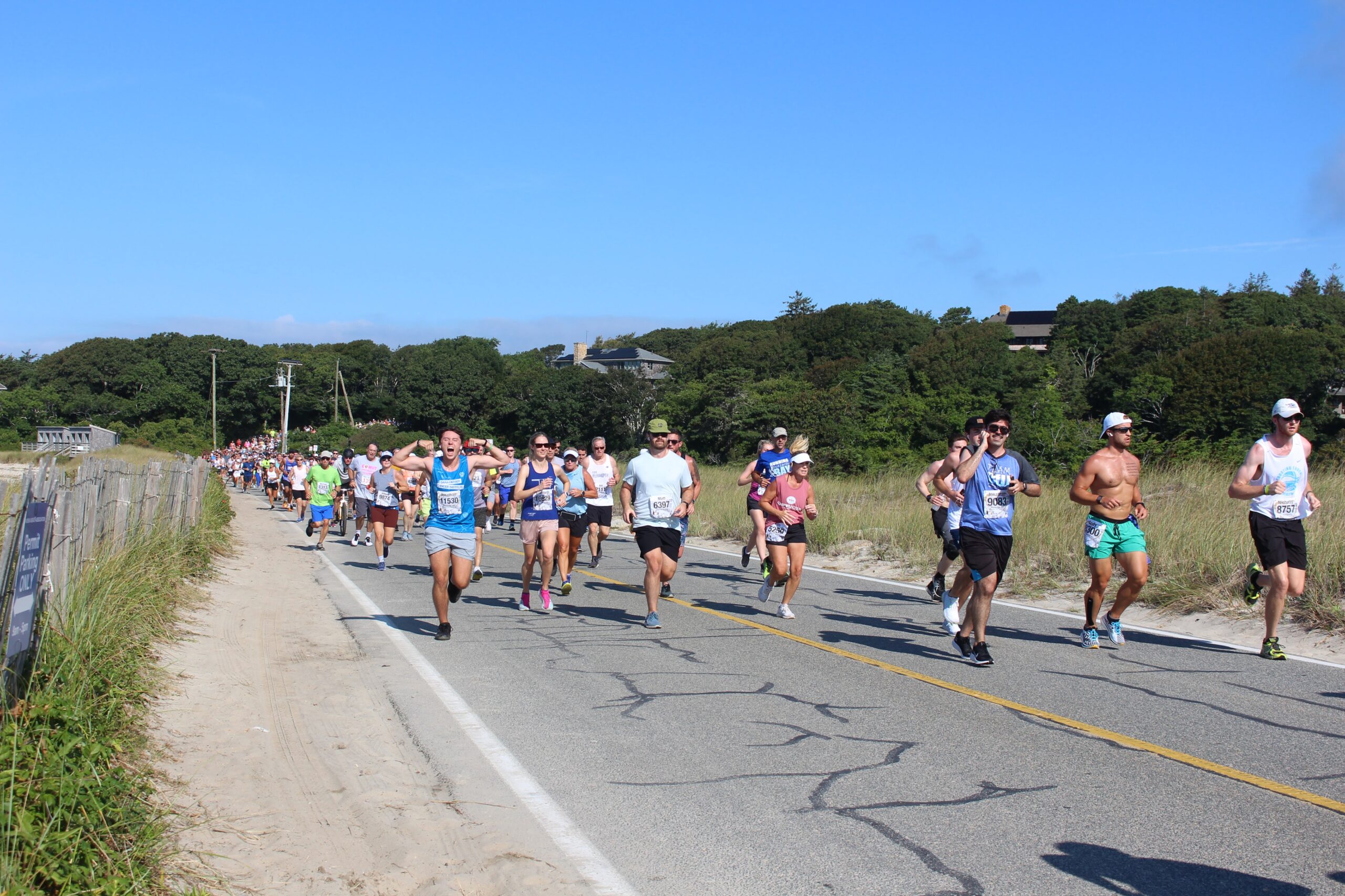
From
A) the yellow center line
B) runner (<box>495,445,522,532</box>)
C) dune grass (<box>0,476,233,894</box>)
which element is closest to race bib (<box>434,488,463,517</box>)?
runner (<box>495,445,522,532</box>)

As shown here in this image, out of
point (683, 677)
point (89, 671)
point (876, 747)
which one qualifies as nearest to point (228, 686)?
point (89, 671)

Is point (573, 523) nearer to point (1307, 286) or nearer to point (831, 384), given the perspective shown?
point (831, 384)

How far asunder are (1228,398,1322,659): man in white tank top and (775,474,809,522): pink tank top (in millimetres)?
3749

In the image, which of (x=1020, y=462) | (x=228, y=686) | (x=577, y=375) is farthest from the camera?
(x=577, y=375)

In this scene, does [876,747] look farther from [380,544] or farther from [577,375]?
[577,375]

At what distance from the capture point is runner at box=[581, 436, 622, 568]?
15.4 metres

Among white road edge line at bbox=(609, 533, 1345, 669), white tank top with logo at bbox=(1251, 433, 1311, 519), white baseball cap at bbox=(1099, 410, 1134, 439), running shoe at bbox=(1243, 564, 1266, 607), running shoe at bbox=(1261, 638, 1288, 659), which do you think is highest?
white baseball cap at bbox=(1099, 410, 1134, 439)

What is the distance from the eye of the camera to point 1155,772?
548cm

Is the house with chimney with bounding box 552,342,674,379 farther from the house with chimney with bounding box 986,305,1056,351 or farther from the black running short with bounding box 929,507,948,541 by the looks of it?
the black running short with bounding box 929,507,948,541

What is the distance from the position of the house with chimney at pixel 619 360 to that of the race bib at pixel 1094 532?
11818cm

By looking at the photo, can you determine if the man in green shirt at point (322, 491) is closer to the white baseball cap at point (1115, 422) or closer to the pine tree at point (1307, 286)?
the white baseball cap at point (1115, 422)

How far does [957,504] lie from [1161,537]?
126 inches

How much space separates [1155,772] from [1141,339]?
79669mm

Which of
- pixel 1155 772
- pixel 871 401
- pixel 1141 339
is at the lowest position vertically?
pixel 1155 772
